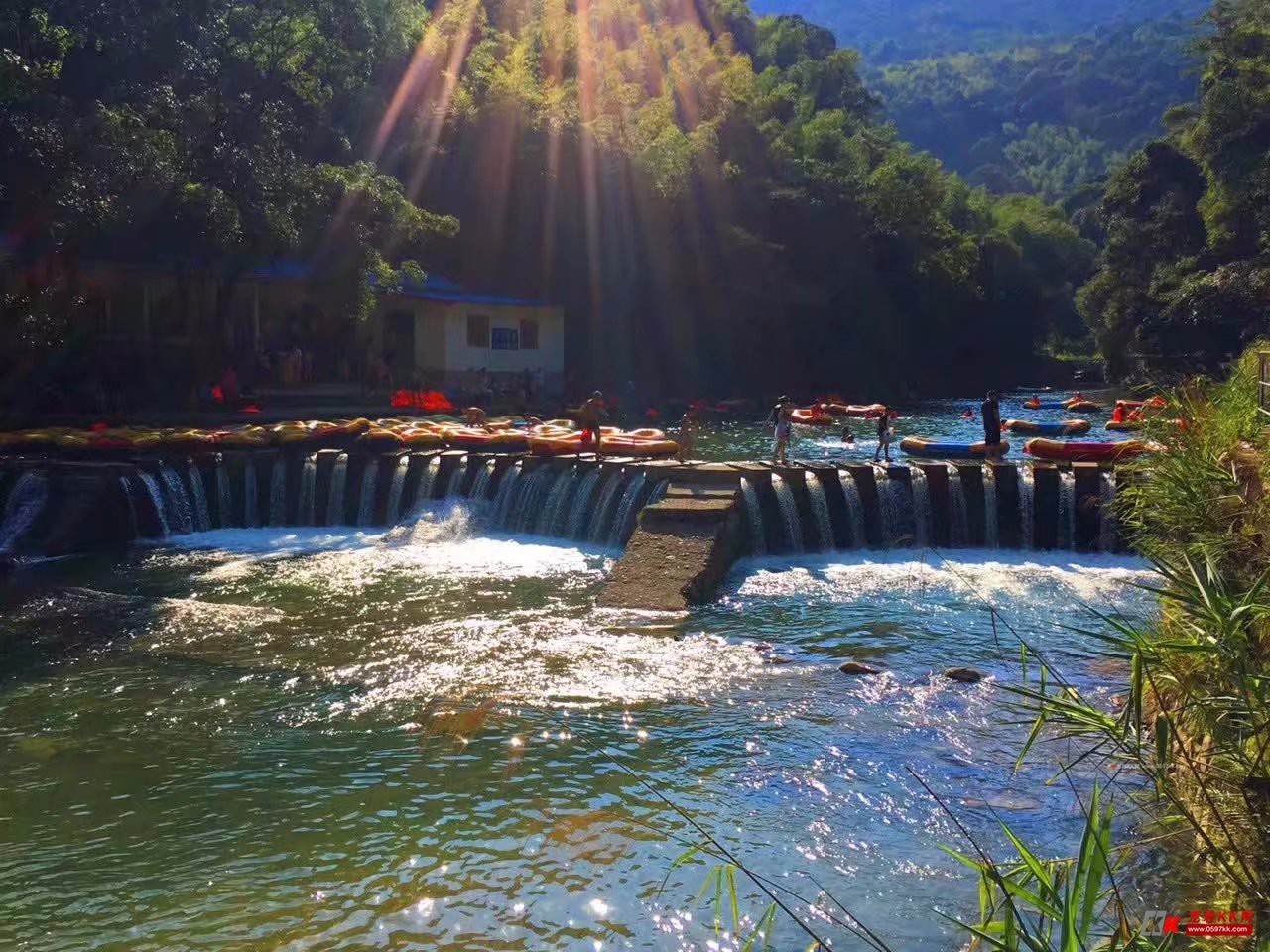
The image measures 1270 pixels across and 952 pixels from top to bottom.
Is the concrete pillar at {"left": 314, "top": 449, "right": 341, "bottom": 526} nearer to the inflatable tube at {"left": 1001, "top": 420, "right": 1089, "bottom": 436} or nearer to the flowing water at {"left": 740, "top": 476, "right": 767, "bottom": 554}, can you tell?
the flowing water at {"left": 740, "top": 476, "right": 767, "bottom": 554}

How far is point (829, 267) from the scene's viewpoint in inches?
1665

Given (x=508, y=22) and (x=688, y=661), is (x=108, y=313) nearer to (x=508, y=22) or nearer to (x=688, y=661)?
(x=688, y=661)

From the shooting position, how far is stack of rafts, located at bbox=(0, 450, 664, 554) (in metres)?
15.3

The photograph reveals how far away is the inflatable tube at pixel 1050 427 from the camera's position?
1041 inches

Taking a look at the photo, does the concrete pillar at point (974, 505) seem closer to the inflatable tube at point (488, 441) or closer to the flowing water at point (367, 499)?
the inflatable tube at point (488, 441)

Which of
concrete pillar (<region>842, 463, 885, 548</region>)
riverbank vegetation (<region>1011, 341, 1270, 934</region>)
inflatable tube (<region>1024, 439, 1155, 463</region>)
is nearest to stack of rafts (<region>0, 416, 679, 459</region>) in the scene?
concrete pillar (<region>842, 463, 885, 548</region>)

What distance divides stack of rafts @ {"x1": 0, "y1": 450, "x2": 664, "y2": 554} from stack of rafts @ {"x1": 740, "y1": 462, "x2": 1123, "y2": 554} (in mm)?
1642

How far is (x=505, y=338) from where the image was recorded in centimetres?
3262

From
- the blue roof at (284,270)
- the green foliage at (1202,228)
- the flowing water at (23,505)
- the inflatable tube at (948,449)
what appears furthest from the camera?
the green foliage at (1202,228)

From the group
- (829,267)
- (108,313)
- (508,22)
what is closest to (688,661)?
(108,313)

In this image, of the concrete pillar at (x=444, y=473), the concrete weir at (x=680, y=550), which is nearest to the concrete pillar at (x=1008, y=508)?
the concrete weir at (x=680, y=550)

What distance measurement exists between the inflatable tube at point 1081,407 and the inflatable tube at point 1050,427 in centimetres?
606

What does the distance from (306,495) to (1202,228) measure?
3280 centimetres

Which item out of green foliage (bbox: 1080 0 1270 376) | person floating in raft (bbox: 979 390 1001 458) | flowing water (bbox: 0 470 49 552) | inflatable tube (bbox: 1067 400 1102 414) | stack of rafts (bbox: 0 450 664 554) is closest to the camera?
flowing water (bbox: 0 470 49 552)
